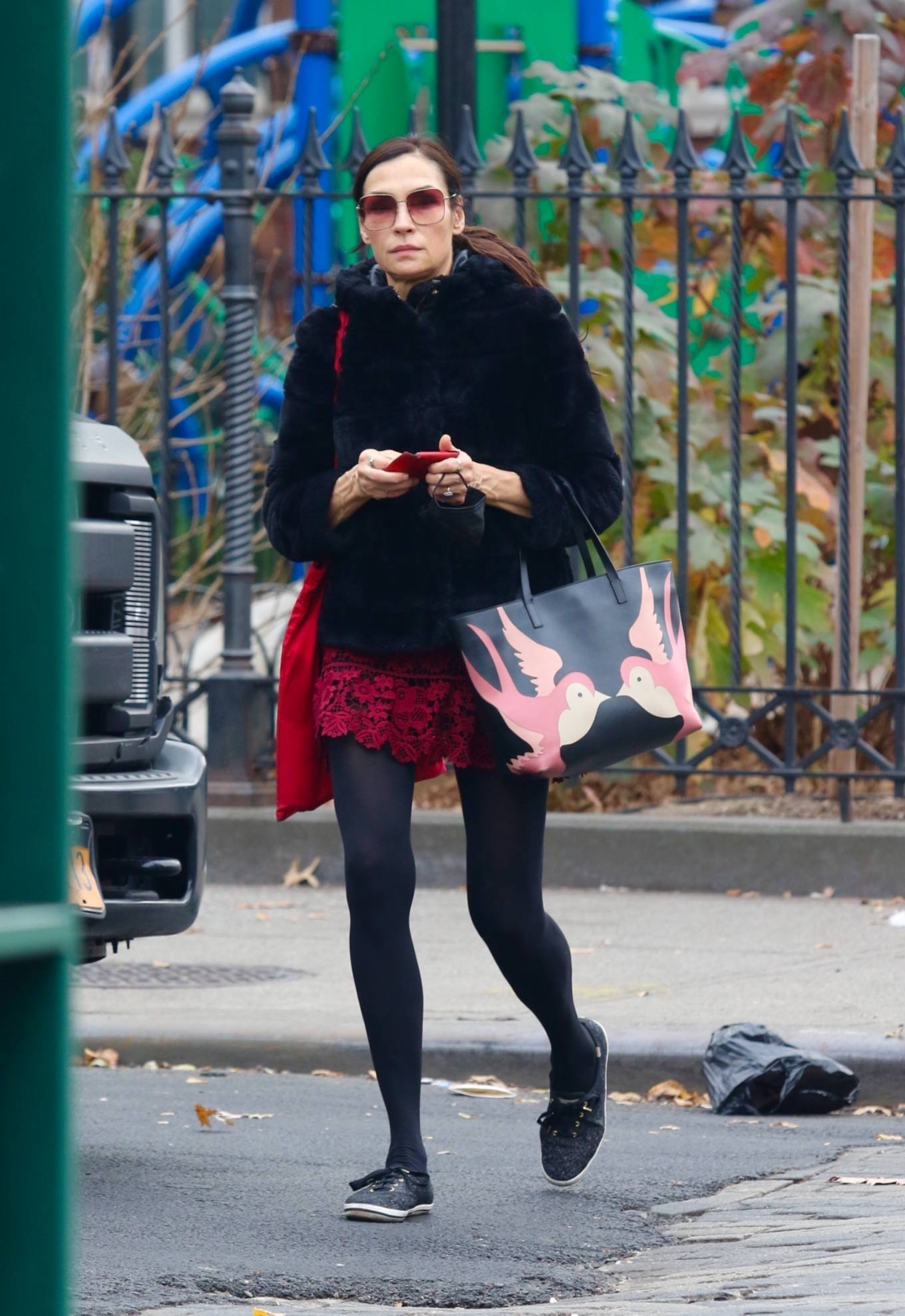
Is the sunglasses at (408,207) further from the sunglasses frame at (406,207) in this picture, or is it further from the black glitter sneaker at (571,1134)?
the black glitter sneaker at (571,1134)

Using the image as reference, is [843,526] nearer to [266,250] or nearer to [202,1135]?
[202,1135]

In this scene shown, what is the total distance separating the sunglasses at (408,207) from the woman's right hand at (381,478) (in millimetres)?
483

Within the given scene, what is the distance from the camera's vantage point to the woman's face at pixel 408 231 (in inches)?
175

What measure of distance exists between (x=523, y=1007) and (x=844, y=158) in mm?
3406

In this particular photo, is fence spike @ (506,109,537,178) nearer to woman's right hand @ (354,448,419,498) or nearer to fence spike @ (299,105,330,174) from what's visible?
fence spike @ (299,105,330,174)

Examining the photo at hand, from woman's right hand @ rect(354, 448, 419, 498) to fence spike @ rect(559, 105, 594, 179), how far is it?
13.9 feet

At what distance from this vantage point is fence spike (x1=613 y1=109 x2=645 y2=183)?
823 cm

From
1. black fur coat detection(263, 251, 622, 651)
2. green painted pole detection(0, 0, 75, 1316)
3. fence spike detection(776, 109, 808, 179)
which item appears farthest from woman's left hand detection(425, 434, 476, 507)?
fence spike detection(776, 109, 808, 179)

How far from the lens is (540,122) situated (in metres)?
9.48

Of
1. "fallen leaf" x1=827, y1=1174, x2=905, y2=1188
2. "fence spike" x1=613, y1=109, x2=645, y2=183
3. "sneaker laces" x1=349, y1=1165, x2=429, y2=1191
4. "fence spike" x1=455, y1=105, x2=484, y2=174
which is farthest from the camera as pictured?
"fence spike" x1=455, y1=105, x2=484, y2=174

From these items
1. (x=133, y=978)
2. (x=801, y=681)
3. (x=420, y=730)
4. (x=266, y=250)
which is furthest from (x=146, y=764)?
(x=266, y=250)

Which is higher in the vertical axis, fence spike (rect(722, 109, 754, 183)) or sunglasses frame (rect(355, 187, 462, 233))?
fence spike (rect(722, 109, 754, 183))

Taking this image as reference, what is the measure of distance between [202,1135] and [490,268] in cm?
202

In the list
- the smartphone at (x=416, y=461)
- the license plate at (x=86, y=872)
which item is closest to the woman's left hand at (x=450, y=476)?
the smartphone at (x=416, y=461)
